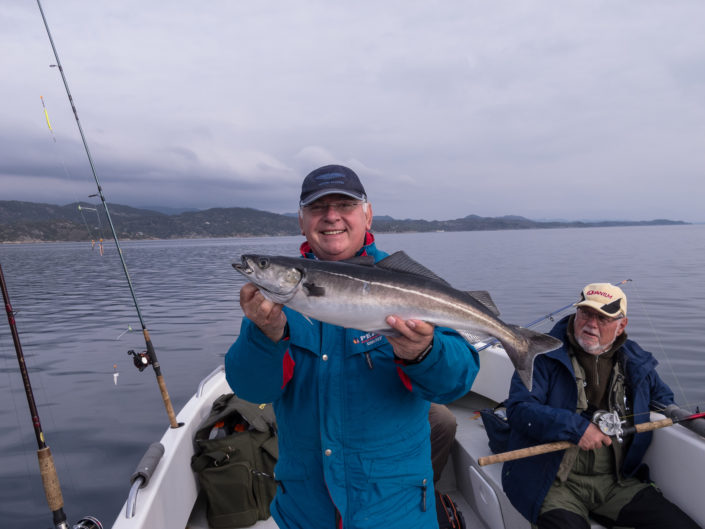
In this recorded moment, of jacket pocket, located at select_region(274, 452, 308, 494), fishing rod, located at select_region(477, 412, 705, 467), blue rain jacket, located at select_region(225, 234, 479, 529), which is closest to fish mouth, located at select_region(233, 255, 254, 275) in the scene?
blue rain jacket, located at select_region(225, 234, 479, 529)

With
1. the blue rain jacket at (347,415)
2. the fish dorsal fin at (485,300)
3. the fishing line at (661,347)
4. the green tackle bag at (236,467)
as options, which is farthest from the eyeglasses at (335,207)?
the fishing line at (661,347)

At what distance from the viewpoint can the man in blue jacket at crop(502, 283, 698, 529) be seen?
4465 millimetres

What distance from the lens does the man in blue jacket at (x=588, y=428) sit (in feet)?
14.6

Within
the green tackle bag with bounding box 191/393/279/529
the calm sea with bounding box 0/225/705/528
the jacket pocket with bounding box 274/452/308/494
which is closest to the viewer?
the jacket pocket with bounding box 274/452/308/494

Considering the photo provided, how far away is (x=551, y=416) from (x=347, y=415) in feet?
9.76

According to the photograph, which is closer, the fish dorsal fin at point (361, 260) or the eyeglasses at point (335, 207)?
the fish dorsal fin at point (361, 260)

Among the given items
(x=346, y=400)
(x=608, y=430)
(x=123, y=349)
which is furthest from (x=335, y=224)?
(x=123, y=349)

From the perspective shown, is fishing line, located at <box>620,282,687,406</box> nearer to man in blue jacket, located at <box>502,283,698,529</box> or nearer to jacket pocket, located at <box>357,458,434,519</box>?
man in blue jacket, located at <box>502,283,698,529</box>

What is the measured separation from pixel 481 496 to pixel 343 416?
3950mm

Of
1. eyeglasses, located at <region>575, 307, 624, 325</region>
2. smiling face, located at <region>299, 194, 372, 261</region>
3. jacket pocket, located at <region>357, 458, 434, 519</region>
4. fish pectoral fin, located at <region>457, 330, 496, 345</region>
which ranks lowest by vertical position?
jacket pocket, located at <region>357, 458, 434, 519</region>

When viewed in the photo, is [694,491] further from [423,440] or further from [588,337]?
[423,440]

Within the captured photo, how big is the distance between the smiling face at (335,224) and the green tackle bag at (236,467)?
12.2 feet

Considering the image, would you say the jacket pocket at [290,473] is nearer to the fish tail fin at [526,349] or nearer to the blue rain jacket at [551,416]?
the fish tail fin at [526,349]

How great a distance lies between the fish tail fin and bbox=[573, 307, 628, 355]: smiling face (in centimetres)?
177
